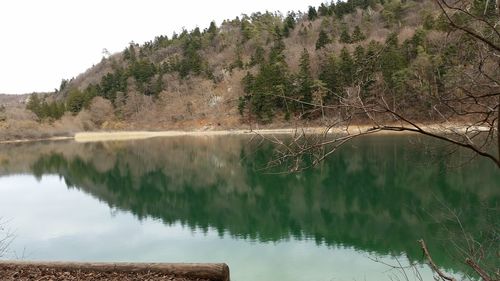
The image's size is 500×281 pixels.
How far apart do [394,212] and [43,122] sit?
69.3 m

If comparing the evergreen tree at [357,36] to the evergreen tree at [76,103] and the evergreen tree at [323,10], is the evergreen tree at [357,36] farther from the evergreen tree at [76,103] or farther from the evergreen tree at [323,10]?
the evergreen tree at [76,103]

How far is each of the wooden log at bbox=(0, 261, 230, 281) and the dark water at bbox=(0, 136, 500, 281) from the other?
125 cm

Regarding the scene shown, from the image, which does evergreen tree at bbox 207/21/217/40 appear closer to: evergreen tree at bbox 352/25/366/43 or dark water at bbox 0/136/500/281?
evergreen tree at bbox 352/25/366/43

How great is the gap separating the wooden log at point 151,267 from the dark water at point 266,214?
1254 mm

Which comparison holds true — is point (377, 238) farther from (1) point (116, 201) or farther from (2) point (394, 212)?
(1) point (116, 201)

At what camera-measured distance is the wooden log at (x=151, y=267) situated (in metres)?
4.51

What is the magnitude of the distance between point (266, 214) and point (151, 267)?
10.4 metres

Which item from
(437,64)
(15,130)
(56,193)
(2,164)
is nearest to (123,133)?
(15,130)

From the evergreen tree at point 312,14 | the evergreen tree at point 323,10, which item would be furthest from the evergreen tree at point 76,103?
the evergreen tree at point 323,10

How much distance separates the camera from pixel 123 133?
65.4 m

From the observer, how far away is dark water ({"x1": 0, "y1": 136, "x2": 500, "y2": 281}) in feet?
31.8

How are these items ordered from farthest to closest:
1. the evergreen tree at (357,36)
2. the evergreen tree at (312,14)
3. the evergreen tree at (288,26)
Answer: the evergreen tree at (312,14) → the evergreen tree at (288,26) → the evergreen tree at (357,36)

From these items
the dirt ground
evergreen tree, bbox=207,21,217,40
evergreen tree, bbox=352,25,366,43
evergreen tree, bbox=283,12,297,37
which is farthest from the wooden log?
evergreen tree, bbox=207,21,217,40

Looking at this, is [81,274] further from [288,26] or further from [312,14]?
[312,14]
